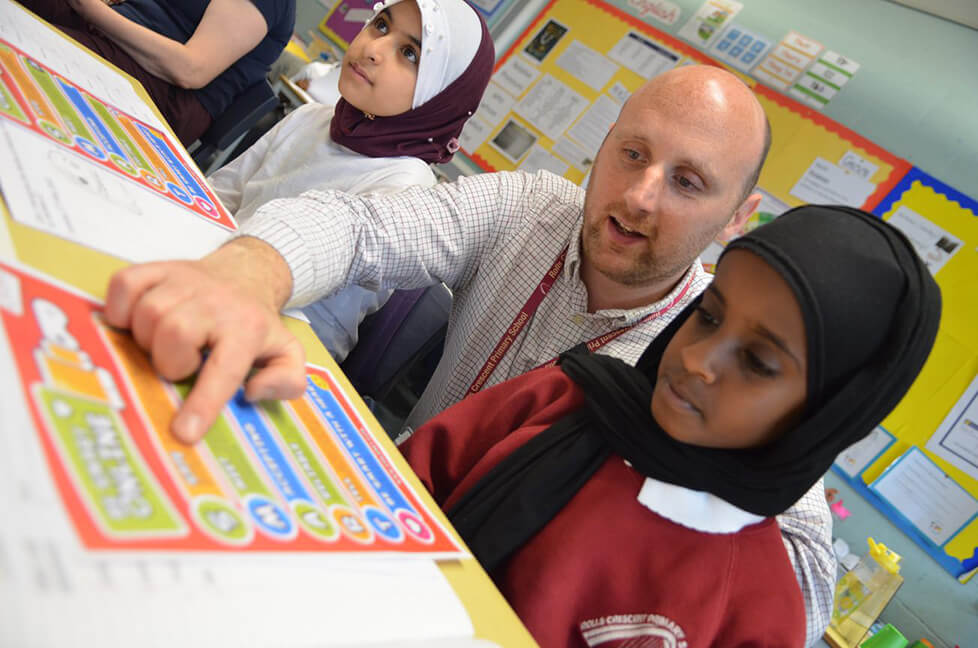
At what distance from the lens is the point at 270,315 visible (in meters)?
0.57

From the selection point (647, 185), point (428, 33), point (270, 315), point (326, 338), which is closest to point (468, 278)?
point (326, 338)

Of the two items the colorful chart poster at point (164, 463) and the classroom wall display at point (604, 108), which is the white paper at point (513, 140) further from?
the colorful chart poster at point (164, 463)

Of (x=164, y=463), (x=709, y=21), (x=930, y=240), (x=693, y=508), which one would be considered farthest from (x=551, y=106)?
(x=164, y=463)

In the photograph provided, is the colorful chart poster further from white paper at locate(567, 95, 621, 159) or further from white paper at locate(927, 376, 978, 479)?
white paper at locate(567, 95, 621, 159)

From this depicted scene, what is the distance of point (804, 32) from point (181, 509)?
93.2 inches

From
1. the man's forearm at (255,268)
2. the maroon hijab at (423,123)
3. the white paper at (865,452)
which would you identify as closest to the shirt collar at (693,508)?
the man's forearm at (255,268)

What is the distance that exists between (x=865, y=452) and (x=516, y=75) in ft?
6.41

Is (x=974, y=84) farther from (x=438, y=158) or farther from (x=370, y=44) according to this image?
(x=370, y=44)

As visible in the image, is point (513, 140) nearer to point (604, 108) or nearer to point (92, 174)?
point (604, 108)

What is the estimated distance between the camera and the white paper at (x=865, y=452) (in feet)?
5.88

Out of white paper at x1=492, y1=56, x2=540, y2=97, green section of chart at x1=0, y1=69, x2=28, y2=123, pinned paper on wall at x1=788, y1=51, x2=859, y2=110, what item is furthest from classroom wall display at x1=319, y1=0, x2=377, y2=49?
green section of chart at x1=0, y1=69, x2=28, y2=123

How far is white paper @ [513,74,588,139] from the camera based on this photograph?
99.5 inches

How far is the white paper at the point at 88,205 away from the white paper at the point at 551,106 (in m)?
2.05

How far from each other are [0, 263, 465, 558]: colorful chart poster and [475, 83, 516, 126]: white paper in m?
2.39
